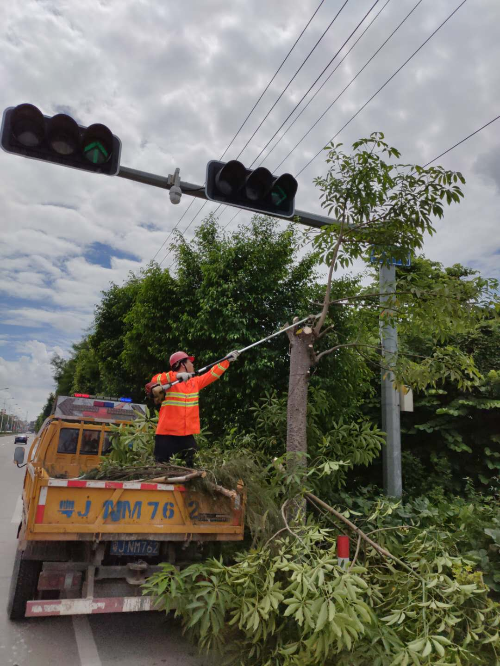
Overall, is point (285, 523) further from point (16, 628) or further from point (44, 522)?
point (16, 628)

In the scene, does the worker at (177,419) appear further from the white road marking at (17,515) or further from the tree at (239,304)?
the white road marking at (17,515)

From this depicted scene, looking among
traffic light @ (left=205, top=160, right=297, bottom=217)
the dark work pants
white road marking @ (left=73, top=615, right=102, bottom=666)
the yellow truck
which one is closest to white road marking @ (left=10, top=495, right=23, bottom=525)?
white road marking @ (left=73, top=615, right=102, bottom=666)

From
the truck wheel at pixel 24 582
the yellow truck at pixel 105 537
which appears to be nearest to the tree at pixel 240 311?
the yellow truck at pixel 105 537

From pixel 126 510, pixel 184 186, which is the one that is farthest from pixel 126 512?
pixel 184 186

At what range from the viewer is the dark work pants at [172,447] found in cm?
546

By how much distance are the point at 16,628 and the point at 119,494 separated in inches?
68.4

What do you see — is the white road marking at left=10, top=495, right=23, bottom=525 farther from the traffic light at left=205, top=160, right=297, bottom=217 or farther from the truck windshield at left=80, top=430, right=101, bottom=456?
the traffic light at left=205, top=160, right=297, bottom=217

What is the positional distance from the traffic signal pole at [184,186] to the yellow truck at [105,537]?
123 inches

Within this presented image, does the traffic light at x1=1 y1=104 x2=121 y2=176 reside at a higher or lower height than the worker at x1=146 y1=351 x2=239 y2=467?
higher

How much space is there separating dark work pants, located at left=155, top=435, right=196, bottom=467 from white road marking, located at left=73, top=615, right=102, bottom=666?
1.62m

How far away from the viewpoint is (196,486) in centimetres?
437

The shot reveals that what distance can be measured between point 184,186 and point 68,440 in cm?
402

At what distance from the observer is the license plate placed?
423 centimetres

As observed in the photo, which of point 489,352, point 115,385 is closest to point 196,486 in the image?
point 489,352
